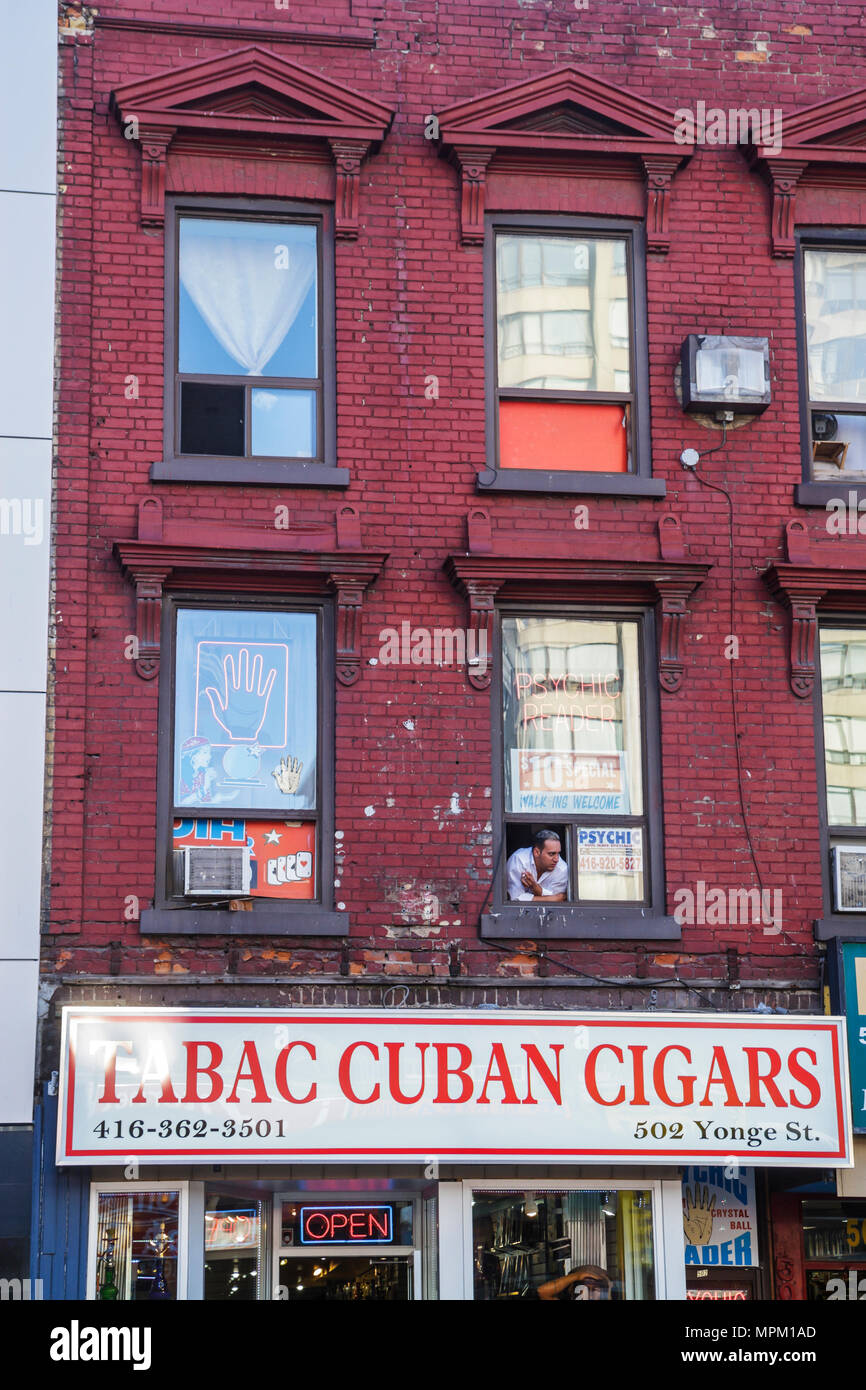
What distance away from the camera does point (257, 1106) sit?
11734 mm

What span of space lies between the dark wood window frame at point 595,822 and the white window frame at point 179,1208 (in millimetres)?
2529

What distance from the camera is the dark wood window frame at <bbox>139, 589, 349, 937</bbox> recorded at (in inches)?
478

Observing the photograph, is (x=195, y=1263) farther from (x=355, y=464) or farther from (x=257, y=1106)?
(x=355, y=464)

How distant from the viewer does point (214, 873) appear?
12164mm

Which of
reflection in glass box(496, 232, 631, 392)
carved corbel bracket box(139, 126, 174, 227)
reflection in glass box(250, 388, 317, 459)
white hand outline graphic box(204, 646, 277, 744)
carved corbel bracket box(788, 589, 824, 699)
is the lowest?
white hand outline graphic box(204, 646, 277, 744)

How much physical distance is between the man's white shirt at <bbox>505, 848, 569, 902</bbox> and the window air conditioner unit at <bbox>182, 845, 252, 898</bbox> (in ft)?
5.85

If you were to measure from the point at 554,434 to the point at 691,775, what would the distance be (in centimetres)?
260

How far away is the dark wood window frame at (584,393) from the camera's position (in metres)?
13.1

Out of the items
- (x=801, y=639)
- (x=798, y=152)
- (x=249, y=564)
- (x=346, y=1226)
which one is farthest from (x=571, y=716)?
(x=798, y=152)

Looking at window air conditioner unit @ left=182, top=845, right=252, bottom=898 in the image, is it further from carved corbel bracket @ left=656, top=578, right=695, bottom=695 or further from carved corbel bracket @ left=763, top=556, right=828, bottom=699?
carved corbel bracket @ left=763, top=556, right=828, bottom=699

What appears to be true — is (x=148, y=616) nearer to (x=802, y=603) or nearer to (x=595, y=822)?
(x=595, y=822)

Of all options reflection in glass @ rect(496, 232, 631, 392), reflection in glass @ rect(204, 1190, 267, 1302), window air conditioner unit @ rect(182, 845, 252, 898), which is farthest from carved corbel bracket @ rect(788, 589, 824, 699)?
reflection in glass @ rect(204, 1190, 267, 1302)

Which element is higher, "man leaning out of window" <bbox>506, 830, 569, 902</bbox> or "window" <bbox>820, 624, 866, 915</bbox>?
A: "window" <bbox>820, 624, 866, 915</bbox>

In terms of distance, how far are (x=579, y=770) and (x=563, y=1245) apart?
10.2 ft
